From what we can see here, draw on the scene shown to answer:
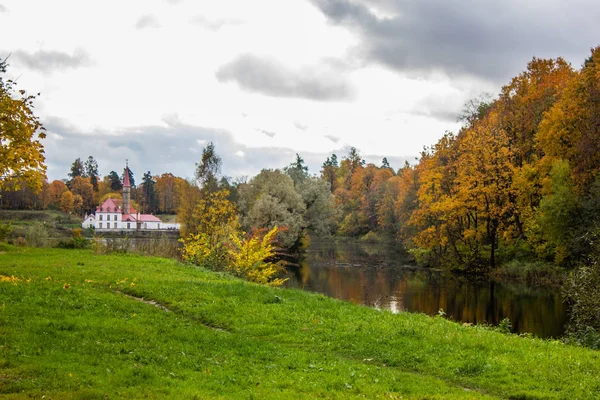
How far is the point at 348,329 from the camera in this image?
1252 centimetres

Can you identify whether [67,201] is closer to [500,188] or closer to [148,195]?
[148,195]

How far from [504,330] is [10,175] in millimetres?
16250

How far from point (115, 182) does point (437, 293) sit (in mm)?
129331

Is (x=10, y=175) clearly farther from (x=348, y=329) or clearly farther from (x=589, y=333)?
(x=589, y=333)

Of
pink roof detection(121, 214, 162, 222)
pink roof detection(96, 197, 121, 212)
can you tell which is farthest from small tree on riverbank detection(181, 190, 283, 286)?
pink roof detection(121, 214, 162, 222)

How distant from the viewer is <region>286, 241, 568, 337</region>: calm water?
80.2ft

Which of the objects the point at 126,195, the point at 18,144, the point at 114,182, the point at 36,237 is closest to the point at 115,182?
the point at 114,182

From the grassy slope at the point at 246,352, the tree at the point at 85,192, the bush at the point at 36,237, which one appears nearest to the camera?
the grassy slope at the point at 246,352

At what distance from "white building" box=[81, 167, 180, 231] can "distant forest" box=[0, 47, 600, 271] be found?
56.2 m

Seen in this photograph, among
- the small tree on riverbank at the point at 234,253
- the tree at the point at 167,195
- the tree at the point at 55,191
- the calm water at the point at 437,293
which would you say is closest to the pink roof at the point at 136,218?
the tree at the point at 167,195

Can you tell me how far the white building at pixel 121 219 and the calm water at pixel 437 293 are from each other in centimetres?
7317

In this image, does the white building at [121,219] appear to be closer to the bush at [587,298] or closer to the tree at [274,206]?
the tree at [274,206]

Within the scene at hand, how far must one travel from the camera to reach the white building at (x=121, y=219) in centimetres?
10744

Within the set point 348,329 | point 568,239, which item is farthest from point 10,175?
point 568,239
